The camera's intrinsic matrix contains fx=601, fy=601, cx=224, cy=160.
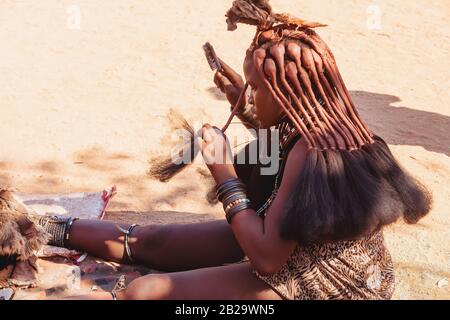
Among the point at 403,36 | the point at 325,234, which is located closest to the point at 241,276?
the point at 325,234

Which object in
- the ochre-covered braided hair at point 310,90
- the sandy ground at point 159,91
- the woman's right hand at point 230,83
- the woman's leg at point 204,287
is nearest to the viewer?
the ochre-covered braided hair at point 310,90

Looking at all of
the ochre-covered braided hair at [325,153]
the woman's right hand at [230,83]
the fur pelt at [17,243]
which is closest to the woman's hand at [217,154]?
the ochre-covered braided hair at [325,153]

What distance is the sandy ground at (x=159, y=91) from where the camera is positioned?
13.9 ft

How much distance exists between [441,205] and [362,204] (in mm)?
2378

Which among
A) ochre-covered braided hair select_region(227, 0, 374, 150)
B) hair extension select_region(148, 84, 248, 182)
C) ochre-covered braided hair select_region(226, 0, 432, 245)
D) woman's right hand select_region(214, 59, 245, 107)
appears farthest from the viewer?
woman's right hand select_region(214, 59, 245, 107)

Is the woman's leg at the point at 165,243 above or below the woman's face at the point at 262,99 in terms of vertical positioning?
below

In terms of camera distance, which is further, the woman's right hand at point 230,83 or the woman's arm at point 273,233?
the woman's right hand at point 230,83

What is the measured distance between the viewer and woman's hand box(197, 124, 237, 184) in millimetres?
2449

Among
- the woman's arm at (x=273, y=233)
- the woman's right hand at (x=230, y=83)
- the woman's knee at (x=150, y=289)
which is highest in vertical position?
the woman's right hand at (x=230, y=83)

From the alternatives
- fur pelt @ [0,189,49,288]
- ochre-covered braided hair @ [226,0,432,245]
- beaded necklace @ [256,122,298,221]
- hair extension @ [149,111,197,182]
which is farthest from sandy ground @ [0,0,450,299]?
ochre-covered braided hair @ [226,0,432,245]

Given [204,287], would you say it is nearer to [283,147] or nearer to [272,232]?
[272,232]

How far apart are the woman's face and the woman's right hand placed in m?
0.52

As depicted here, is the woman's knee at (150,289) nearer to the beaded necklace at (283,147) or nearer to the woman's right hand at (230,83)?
the beaded necklace at (283,147)

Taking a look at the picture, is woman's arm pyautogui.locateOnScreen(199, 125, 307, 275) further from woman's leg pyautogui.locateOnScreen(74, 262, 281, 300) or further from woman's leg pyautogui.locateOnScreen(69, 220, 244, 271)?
woman's leg pyautogui.locateOnScreen(69, 220, 244, 271)
